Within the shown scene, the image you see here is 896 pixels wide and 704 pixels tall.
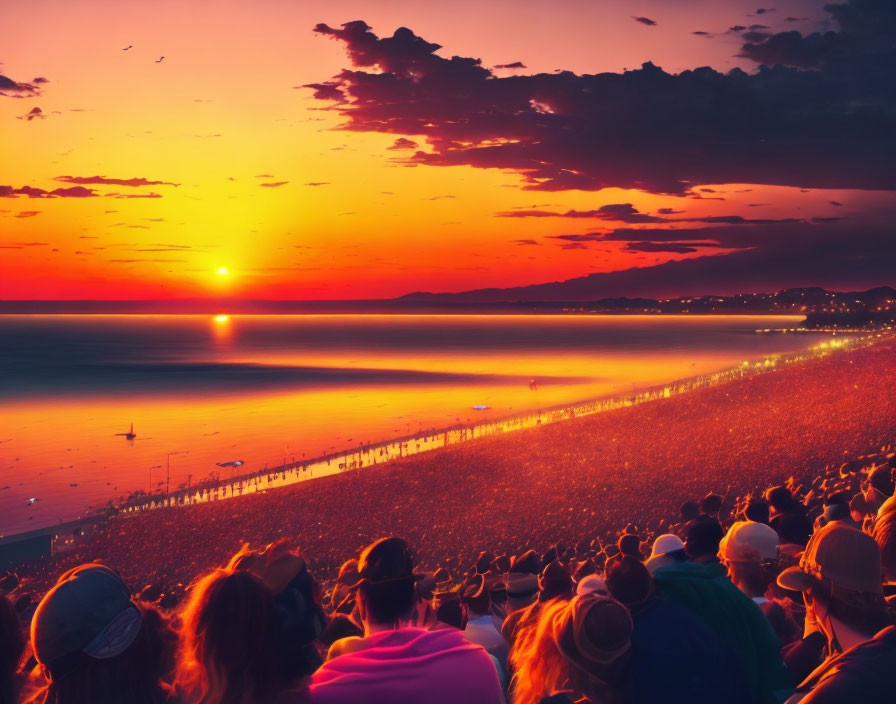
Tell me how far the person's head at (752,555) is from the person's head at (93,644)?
4.25 metres

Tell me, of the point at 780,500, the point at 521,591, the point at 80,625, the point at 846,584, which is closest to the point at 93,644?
the point at 80,625

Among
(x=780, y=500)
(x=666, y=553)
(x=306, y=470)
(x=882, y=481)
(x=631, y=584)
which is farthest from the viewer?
(x=306, y=470)

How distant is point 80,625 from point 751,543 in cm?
464

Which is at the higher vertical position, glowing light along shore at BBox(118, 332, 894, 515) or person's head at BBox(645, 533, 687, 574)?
person's head at BBox(645, 533, 687, 574)

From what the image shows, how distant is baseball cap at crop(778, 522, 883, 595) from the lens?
350 cm

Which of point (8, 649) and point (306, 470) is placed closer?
point (8, 649)

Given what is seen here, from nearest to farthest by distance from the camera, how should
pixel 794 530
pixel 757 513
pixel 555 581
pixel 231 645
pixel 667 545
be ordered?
pixel 231 645
pixel 555 581
pixel 667 545
pixel 794 530
pixel 757 513

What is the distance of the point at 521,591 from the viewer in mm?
5902

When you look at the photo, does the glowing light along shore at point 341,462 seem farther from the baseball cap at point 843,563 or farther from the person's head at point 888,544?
the baseball cap at point 843,563

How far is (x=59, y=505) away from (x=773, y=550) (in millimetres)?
39917

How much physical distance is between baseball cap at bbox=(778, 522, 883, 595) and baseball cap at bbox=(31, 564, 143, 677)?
3150 mm

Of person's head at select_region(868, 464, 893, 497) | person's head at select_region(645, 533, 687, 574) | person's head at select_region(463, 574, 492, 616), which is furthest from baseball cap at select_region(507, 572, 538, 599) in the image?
person's head at select_region(868, 464, 893, 497)

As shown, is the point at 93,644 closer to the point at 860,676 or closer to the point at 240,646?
the point at 240,646

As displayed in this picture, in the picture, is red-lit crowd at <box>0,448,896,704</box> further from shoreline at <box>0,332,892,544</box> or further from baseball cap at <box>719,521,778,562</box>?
shoreline at <box>0,332,892,544</box>
